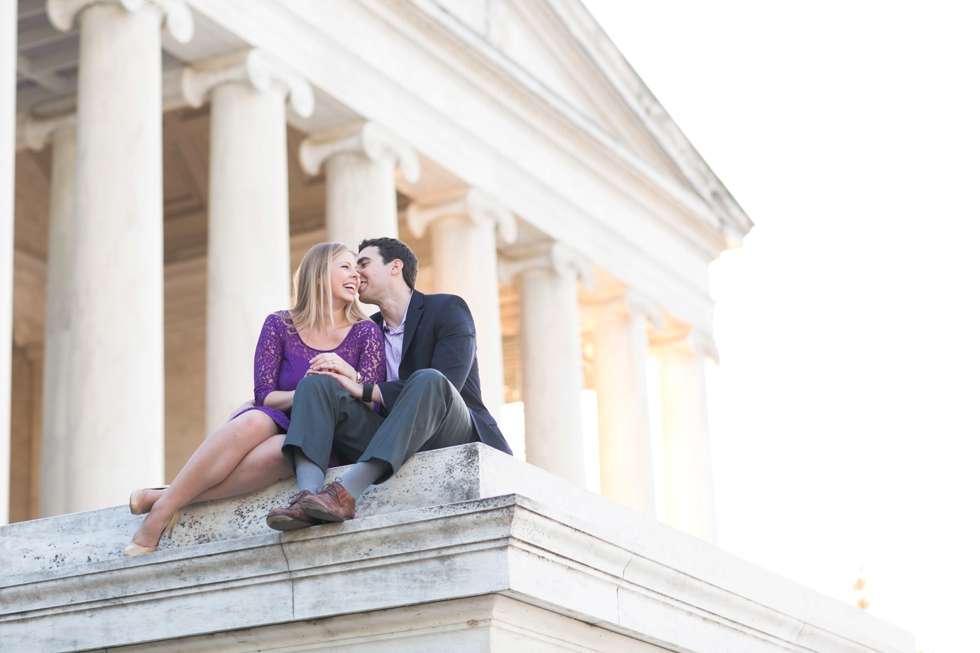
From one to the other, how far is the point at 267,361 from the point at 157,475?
13.8 metres

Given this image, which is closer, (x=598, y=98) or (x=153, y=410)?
(x=153, y=410)

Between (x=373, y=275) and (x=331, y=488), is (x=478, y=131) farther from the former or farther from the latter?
(x=331, y=488)

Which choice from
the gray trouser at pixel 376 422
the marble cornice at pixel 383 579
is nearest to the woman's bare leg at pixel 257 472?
the gray trouser at pixel 376 422

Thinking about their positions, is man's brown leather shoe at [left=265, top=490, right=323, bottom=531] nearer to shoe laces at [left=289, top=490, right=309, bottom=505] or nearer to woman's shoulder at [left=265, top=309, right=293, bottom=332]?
shoe laces at [left=289, top=490, right=309, bottom=505]

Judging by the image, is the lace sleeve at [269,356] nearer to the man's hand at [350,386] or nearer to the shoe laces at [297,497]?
the man's hand at [350,386]

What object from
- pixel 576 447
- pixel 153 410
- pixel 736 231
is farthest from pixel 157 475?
pixel 736 231

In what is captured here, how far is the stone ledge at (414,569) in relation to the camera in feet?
36.5

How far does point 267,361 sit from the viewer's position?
13867 mm

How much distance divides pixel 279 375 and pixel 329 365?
100 cm

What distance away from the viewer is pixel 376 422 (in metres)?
13.1

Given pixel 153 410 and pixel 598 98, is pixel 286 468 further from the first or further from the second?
→ pixel 598 98

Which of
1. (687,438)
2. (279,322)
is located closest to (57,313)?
(279,322)

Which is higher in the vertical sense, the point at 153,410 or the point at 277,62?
the point at 277,62

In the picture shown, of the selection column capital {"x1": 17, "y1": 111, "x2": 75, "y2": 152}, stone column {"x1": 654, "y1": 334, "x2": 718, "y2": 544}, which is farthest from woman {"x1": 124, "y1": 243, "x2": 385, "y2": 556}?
stone column {"x1": 654, "y1": 334, "x2": 718, "y2": 544}
